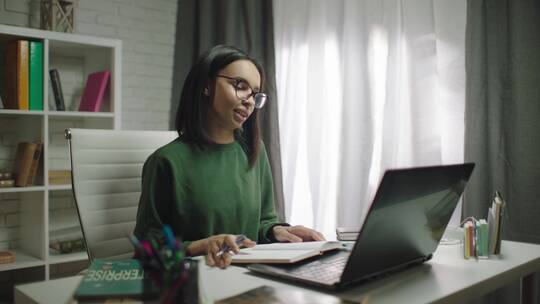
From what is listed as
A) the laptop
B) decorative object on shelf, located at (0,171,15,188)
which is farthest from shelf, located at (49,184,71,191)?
the laptop

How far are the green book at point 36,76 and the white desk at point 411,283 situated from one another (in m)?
1.67

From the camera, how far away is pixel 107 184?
172 cm

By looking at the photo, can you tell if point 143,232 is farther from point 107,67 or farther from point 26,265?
point 107,67

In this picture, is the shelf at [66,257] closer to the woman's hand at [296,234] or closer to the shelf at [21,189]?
the shelf at [21,189]

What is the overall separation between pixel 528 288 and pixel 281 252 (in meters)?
0.76

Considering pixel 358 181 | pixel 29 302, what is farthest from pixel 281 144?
pixel 29 302

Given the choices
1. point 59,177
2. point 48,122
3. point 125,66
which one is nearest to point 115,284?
point 59,177

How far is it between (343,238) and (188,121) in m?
0.61

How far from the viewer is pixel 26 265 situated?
244 centimetres

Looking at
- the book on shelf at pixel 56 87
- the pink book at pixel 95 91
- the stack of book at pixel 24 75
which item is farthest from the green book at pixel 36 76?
the pink book at pixel 95 91

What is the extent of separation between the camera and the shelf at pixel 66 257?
2.51m

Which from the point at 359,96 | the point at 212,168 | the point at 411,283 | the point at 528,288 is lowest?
the point at 528,288

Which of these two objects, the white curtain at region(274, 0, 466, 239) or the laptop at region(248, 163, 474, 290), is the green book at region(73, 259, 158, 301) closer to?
the laptop at region(248, 163, 474, 290)

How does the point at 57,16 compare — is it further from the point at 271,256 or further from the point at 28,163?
the point at 271,256
